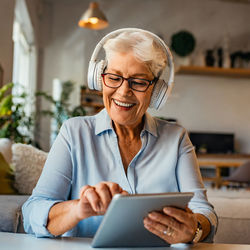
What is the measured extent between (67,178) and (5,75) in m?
2.96

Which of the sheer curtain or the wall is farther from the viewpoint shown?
the sheer curtain

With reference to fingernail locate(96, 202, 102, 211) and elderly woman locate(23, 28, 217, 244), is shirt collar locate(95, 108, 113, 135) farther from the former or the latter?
fingernail locate(96, 202, 102, 211)

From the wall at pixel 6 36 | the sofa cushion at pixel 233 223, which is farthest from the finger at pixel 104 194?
the wall at pixel 6 36

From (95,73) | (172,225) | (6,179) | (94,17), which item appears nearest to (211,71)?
(94,17)

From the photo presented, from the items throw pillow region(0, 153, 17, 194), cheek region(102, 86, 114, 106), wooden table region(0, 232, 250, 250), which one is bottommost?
throw pillow region(0, 153, 17, 194)

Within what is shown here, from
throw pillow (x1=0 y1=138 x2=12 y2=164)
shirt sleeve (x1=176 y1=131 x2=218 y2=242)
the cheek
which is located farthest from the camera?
throw pillow (x1=0 y1=138 x2=12 y2=164)

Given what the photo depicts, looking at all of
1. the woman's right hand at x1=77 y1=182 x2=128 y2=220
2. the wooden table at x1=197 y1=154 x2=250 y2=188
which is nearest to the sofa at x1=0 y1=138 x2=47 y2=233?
the woman's right hand at x1=77 y1=182 x2=128 y2=220

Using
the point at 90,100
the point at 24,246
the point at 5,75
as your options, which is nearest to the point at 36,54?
the point at 90,100

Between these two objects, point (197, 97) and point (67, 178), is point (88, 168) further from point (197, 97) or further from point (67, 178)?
point (197, 97)

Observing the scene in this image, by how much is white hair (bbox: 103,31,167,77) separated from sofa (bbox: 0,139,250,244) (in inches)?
26.0

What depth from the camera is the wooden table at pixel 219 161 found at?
21.4 feet

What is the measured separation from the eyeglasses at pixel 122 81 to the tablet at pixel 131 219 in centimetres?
45

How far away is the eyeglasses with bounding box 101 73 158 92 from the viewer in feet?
3.70

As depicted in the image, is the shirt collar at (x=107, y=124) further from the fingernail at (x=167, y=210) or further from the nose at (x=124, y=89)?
the fingernail at (x=167, y=210)
